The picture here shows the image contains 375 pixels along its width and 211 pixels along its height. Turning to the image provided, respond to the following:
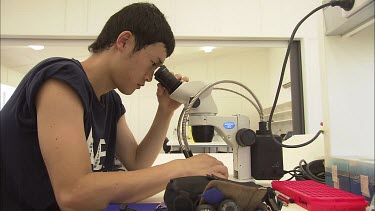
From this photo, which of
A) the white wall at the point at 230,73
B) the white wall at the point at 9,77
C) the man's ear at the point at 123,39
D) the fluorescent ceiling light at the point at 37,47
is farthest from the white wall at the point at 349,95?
the white wall at the point at 230,73

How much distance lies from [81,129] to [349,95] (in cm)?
68

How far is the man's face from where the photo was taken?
88 centimetres

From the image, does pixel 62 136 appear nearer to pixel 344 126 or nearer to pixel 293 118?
pixel 344 126

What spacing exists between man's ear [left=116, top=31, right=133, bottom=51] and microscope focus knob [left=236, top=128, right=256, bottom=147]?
0.43m

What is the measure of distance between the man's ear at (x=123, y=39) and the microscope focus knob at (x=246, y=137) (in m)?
0.43

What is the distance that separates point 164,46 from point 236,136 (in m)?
0.36

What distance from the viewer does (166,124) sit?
4.01 ft

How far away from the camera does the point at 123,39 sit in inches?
33.8

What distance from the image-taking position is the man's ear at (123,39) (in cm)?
85

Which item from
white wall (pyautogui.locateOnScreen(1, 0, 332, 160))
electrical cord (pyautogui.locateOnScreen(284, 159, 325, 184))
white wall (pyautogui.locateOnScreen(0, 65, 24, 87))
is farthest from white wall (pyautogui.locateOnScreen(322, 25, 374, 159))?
white wall (pyautogui.locateOnScreen(0, 65, 24, 87))

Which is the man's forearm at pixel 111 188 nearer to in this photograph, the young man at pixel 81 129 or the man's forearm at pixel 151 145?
the young man at pixel 81 129

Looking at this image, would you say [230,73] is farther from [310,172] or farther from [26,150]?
[26,150]

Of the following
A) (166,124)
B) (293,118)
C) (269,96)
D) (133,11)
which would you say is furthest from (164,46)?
(269,96)

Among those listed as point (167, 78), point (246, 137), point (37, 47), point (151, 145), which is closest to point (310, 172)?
point (246, 137)
